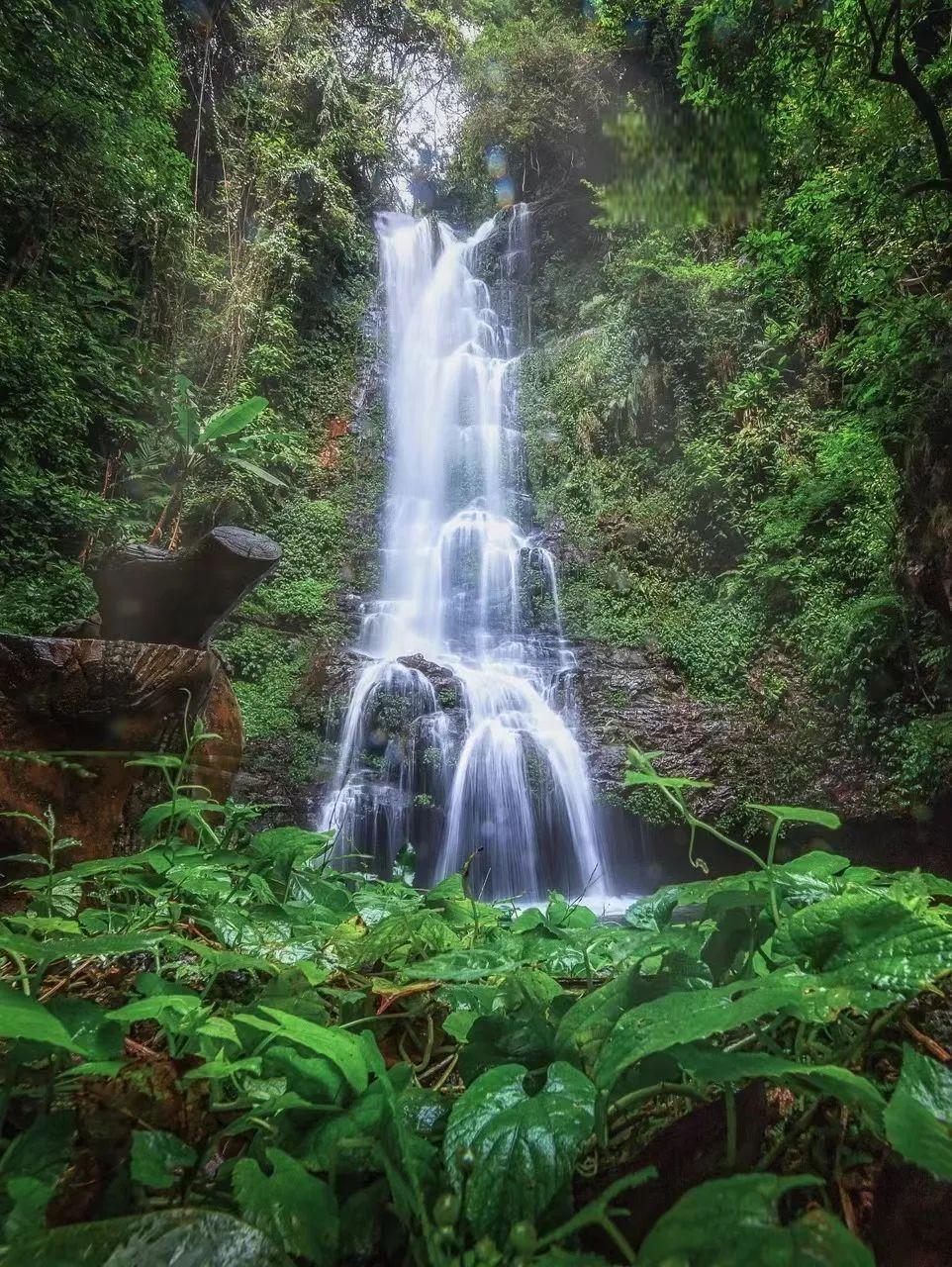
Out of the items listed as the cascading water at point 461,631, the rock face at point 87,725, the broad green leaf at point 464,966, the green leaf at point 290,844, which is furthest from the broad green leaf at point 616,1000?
the rock face at point 87,725

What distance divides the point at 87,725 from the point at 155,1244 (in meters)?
3.06

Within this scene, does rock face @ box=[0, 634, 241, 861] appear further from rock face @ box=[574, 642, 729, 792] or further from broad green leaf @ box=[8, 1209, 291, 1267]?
rock face @ box=[574, 642, 729, 792]

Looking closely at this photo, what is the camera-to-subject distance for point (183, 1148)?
2.51ft

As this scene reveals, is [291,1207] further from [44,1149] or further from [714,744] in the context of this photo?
[714,744]

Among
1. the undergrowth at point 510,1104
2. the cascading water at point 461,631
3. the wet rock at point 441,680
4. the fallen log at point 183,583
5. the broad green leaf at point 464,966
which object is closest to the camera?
the undergrowth at point 510,1104

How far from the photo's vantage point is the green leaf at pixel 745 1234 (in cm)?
49

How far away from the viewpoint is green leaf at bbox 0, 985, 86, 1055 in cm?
59

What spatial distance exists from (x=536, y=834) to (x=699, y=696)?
3135 mm

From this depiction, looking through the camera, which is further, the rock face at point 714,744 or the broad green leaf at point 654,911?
the rock face at point 714,744

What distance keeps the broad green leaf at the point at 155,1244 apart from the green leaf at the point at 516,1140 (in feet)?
0.60

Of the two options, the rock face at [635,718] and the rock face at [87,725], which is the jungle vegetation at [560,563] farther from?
the rock face at [635,718]

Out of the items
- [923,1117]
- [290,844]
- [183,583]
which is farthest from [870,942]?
[183,583]

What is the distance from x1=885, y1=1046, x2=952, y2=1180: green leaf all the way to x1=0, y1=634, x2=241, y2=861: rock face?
2.90m

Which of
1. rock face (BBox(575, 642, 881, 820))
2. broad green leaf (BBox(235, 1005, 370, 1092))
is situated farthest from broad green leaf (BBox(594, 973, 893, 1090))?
rock face (BBox(575, 642, 881, 820))
